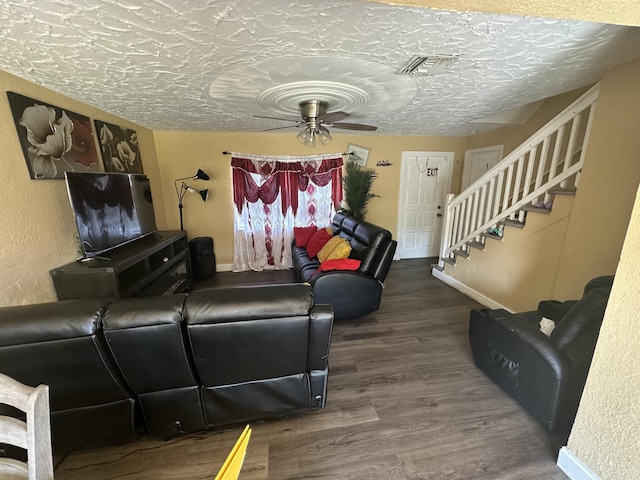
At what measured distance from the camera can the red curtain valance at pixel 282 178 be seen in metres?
4.15

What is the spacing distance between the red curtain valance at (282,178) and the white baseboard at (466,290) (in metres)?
1.99

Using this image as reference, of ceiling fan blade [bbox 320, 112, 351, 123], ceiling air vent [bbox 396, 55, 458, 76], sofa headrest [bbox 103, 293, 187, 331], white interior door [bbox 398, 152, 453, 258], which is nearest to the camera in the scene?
sofa headrest [bbox 103, 293, 187, 331]

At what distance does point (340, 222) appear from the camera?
4020 millimetres

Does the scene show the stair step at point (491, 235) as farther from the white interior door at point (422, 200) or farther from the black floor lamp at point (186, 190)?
the black floor lamp at point (186, 190)

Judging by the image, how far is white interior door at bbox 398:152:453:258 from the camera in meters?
4.73

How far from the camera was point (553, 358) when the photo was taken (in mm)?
1499

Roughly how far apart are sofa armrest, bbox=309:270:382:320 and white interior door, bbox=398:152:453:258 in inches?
97.2

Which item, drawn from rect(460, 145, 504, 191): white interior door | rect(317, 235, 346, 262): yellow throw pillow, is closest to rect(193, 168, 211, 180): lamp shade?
rect(317, 235, 346, 262): yellow throw pillow

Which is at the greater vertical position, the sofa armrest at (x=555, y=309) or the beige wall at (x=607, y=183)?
the beige wall at (x=607, y=183)

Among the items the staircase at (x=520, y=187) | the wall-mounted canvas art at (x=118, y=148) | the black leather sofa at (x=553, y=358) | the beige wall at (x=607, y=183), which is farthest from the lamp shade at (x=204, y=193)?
the beige wall at (x=607, y=183)

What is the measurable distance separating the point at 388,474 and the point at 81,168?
11.0ft

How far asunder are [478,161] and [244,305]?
485cm

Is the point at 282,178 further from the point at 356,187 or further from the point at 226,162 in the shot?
the point at 356,187

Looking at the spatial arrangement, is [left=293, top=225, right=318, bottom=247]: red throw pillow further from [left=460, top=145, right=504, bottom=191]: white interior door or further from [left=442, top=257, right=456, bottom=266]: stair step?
[left=460, top=145, right=504, bottom=191]: white interior door
